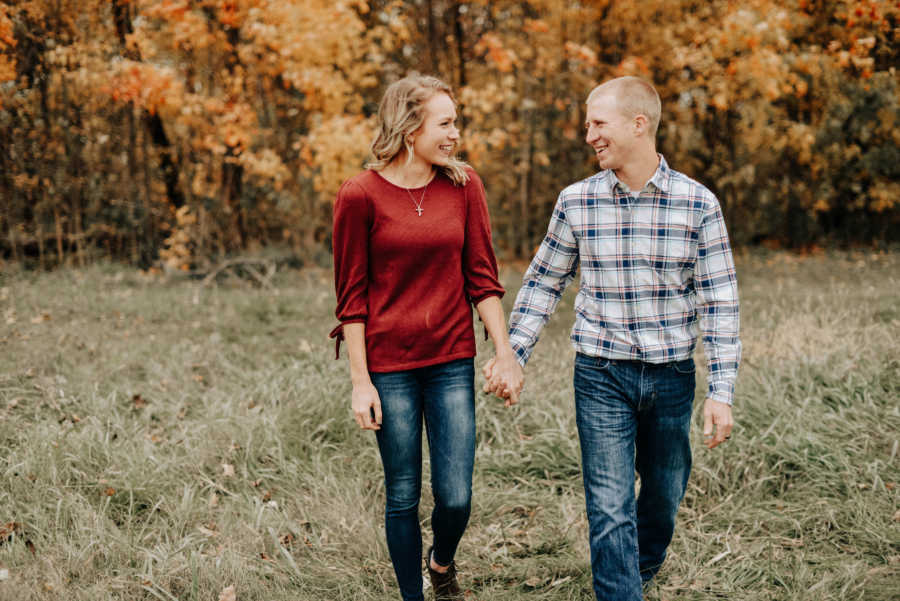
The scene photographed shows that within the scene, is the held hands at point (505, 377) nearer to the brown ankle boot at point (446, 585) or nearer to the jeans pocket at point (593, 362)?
the jeans pocket at point (593, 362)

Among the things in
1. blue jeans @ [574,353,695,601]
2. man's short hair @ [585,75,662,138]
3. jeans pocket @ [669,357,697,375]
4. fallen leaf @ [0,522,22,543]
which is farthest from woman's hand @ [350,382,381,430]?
fallen leaf @ [0,522,22,543]

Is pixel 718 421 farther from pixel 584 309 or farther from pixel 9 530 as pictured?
pixel 9 530

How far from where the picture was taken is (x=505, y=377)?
105 inches

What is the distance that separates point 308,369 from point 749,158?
1290 centimetres

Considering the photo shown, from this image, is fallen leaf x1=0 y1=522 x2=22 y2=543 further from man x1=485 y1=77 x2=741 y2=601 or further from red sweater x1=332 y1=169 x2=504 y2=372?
man x1=485 y1=77 x2=741 y2=601

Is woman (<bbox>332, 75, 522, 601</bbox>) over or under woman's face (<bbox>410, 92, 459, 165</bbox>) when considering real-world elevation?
under

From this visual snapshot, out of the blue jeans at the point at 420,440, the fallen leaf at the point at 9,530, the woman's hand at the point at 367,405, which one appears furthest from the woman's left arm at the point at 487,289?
the fallen leaf at the point at 9,530

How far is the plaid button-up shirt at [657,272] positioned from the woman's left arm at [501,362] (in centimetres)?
26

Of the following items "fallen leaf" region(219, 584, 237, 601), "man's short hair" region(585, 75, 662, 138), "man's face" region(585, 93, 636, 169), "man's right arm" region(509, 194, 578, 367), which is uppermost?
"man's short hair" region(585, 75, 662, 138)

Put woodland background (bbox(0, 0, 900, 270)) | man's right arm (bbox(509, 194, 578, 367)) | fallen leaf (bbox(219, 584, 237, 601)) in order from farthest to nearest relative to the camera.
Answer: woodland background (bbox(0, 0, 900, 270)), fallen leaf (bbox(219, 584, 237, 601)), man's right arm (bbox(509, 194, 578, 367))

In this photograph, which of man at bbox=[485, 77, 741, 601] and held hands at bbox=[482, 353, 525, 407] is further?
held hands at bbox=[482, 353, 525, 407]

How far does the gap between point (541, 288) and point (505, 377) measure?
39 cm

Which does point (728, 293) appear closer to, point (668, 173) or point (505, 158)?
point (668, 173)

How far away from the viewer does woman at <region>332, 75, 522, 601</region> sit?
2561 mm
